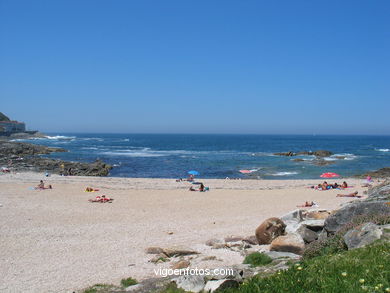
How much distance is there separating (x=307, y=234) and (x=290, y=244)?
36.0 inches

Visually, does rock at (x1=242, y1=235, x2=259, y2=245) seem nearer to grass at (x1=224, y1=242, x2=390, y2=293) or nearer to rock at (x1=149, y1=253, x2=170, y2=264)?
rock at (x1=149, y1=253, x2=170, y2=264)

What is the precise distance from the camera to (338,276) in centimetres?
524

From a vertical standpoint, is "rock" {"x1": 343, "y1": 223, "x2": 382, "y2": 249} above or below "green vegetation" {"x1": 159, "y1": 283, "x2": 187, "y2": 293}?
above

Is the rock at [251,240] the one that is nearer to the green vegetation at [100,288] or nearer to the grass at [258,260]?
the grass at [258,260]

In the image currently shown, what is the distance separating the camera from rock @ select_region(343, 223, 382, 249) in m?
7.00

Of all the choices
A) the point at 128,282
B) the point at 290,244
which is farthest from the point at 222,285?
the point at 290,244

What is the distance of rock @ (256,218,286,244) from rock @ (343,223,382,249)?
472cm

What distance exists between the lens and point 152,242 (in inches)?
534

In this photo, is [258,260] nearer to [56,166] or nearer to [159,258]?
[159,258]

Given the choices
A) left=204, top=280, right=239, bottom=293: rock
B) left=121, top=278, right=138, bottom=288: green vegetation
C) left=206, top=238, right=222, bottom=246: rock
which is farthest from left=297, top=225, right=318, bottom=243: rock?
left=204, top=280, right=239, bottom=293: rock

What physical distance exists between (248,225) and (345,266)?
10.6 m

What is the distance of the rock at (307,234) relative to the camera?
1084cm

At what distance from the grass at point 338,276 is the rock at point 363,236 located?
756mm

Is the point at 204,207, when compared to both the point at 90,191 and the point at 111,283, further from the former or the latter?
the point at 111,283
